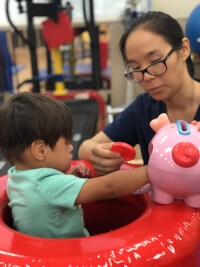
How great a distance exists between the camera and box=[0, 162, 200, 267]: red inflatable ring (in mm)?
632

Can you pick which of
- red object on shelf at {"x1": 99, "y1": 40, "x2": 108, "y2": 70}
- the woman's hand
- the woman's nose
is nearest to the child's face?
the woman's hand

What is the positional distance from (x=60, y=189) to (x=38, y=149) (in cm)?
11

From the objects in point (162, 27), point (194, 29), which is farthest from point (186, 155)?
point (194, 29)

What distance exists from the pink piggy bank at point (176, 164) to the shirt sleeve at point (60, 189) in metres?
0.17

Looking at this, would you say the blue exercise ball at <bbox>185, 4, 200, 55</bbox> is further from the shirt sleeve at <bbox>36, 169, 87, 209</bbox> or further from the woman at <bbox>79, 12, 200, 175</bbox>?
the shirt sleeve at <bbox>36, 169, 87, 209</bbox>

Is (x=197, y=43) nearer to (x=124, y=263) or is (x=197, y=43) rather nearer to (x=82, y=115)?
(x=82, y=115)

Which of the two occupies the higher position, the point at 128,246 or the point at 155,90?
the point at 155,90

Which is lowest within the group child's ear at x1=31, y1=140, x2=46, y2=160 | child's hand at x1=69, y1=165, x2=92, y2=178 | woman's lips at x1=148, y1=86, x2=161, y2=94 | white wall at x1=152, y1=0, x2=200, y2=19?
child's hand at x1=69, y1=165, x2=92, y2=178

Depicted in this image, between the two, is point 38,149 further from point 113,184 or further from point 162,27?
point 162,27

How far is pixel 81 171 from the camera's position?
3.41ft

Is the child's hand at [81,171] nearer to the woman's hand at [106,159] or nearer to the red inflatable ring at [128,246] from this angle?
the woman's hand at [106,159]

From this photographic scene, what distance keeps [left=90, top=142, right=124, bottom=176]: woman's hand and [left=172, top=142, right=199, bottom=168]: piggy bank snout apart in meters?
0.19

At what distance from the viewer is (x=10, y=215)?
0.96 metres

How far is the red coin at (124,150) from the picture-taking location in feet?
2.68
